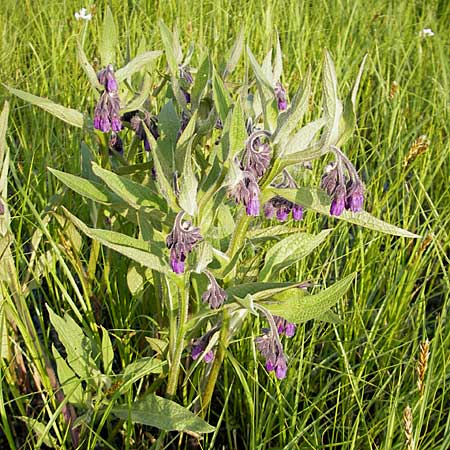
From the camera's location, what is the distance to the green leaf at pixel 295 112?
1133 millimetres

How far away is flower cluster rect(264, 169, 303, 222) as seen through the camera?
132 cm

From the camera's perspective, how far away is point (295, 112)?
3.79ft

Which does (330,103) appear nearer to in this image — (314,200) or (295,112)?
(295,112)

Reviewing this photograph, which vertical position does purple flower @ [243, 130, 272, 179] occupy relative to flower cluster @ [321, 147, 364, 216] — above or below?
above

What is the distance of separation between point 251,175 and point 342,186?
0.56 ft

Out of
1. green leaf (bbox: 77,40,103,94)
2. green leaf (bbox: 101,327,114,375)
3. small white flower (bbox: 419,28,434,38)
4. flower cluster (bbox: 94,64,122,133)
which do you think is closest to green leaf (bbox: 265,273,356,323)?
green leaf (bbox: 101,327,114,375)

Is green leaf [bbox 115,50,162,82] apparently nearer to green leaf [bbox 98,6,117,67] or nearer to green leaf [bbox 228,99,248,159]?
green leaf [bbox 98,6,117,67]

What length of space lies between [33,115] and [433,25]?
6.80ft

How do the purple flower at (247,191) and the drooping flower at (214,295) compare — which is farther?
the drooping flower at (214,295)

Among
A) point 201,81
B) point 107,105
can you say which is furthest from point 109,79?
point 201,81

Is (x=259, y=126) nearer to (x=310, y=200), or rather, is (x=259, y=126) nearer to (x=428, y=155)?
(x=310, y=200)

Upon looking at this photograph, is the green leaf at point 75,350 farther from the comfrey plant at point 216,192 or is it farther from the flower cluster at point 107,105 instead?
the flower cluster at point 107,105

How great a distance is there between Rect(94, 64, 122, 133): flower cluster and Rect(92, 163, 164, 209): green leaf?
7.2 inches

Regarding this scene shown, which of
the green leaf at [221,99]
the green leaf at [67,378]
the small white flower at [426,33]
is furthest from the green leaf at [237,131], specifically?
the small white flower at [426,33]
